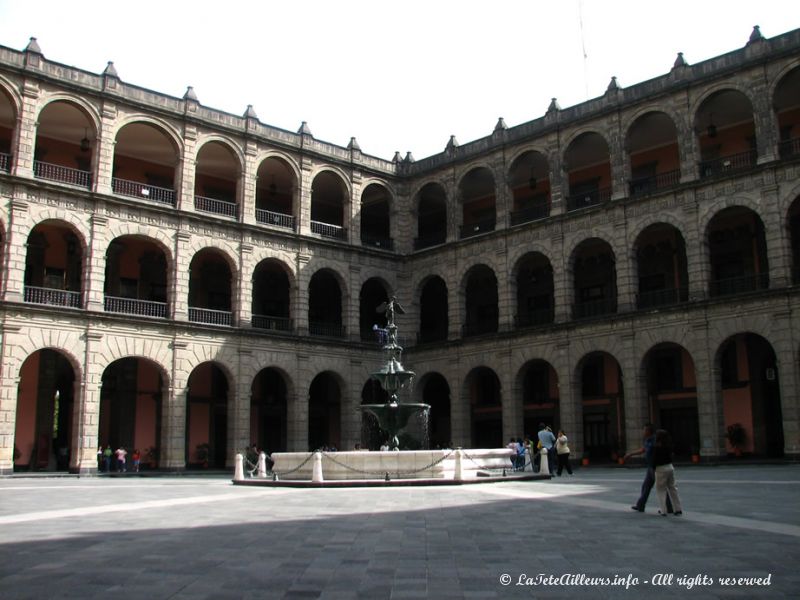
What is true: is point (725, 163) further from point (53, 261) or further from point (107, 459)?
point (53, 261)

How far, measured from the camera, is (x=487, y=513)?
12859 millimetres

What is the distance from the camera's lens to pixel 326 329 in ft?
125

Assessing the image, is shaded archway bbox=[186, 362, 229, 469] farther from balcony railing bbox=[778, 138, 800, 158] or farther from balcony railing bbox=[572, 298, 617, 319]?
balcony railing bbox=[778, 138, 800, 158]

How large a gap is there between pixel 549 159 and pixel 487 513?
2508cm

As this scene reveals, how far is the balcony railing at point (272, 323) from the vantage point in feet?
120

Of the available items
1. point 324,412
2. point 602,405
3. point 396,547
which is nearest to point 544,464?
point 396,547

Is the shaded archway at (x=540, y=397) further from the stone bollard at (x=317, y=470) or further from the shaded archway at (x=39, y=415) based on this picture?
the shaded archway at (x=39, y=415)

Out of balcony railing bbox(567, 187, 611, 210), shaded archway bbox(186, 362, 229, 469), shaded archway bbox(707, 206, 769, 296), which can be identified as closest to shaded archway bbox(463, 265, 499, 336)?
balcony railing bbox(567, 187, 611, 210)

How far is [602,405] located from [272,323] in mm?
15352

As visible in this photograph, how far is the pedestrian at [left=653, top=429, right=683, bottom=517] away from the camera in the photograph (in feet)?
39.5

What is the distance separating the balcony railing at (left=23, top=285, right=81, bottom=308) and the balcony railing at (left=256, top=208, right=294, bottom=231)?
886 cm

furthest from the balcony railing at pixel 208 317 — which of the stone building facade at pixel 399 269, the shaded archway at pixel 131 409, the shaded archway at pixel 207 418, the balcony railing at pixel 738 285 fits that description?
the balcony railing at pixel 738 285

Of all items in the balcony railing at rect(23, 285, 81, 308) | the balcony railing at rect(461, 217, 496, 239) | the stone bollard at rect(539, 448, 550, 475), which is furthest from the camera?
the balcony railing at rect(461, 217, 496, 239)

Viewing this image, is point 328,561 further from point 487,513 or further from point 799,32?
point 799,32
